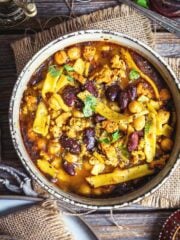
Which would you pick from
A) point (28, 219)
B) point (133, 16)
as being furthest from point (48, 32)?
point (28, 219)

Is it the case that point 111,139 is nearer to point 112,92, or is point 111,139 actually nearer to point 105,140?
point 105,140

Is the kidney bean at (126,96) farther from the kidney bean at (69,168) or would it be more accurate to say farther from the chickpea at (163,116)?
the kidney bean at (69,168)

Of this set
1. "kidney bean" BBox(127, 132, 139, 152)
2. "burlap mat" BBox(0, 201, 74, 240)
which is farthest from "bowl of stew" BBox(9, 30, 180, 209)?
"burlap mat" BBox(0, 201, 74, 240)

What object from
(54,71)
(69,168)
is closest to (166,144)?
(69,168)

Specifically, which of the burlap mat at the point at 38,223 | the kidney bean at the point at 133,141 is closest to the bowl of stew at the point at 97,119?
the kidney bean at the point at 133,141

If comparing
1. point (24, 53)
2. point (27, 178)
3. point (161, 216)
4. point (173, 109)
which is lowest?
point (161, 216)

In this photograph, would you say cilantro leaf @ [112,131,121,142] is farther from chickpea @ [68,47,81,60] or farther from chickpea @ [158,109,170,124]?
chickpea @ [68,47,81,60]

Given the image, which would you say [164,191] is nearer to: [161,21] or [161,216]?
[161,216]
